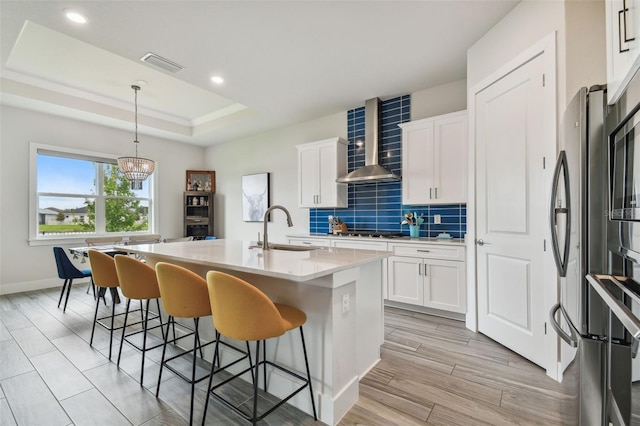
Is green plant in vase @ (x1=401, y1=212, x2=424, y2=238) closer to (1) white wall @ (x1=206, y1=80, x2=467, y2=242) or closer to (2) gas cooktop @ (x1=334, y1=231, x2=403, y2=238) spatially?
(2) gas cooktop @ (x1=334, y1=231, x2=403, y2=238)

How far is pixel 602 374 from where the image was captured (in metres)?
1.08

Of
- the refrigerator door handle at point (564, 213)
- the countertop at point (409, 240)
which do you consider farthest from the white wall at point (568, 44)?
the countertop at point (409, 240)

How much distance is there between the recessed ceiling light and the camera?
232 cm

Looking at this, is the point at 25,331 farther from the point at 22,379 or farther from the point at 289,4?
the point at 289,4

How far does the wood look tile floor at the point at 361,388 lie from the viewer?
1636mm

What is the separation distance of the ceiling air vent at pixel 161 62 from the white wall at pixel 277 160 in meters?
2.33

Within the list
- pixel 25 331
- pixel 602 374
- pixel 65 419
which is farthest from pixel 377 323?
pixel 25 331

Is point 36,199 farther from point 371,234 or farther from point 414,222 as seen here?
point 414,222

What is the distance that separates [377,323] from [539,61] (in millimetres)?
2348

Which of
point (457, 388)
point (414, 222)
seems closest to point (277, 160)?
point (414, 222)

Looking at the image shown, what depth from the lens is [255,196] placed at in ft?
19.0

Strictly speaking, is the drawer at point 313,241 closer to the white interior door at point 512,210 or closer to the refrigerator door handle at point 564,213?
the white interior door at point 512,210

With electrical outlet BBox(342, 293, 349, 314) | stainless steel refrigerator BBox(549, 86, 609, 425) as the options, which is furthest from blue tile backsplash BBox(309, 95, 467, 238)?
electrical outlet BBox(342, 293, 349, 314)

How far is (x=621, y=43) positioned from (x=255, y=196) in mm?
5351
